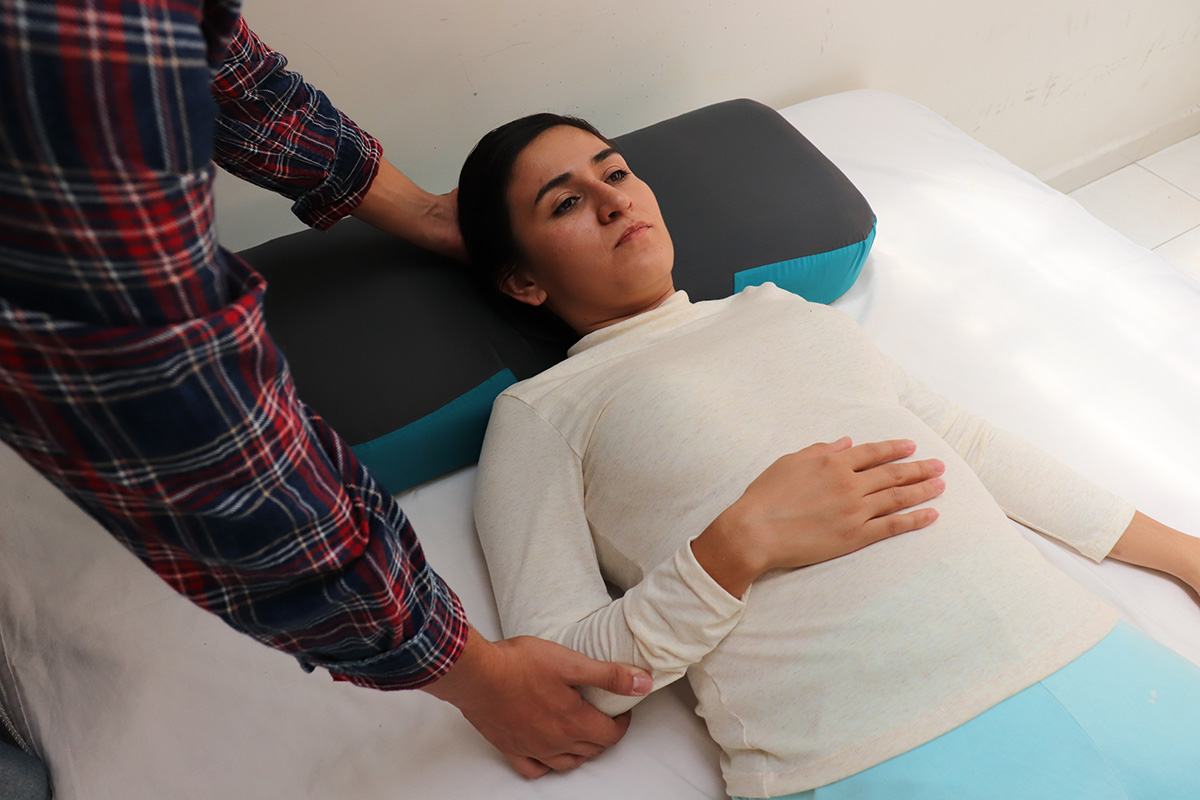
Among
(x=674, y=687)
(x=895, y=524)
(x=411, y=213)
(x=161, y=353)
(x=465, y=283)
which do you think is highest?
(x=161, y=353)

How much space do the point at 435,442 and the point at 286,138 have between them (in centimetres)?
47

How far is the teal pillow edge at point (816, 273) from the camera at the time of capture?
1.37 m

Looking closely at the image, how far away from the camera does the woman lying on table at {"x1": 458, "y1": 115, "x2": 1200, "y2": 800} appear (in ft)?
2.60

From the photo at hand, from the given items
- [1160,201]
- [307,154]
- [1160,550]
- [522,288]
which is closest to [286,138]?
[307,154]

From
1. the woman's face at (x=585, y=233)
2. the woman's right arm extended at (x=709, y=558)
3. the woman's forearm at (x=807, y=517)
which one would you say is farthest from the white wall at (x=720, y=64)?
the woman's forearm at (x=807, y=517)

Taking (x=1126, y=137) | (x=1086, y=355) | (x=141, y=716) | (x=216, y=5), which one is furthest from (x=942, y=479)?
(x=1126, y=137)

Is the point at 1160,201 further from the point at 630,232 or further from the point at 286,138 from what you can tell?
the point at 286,138

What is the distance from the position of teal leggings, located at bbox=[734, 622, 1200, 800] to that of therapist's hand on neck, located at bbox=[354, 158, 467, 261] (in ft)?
3.11

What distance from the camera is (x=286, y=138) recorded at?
1080mm

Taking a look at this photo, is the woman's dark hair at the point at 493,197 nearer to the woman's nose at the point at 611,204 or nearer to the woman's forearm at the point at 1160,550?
the woman's nose at the point at 611,204

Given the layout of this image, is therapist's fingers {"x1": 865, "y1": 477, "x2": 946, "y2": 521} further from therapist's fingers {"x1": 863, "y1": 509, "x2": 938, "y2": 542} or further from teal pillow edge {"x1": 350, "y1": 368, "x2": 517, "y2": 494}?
teal pillow edge {"x1": 350, "y1": 368, "x2": 517, "y2": 494}

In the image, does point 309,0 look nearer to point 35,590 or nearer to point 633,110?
point 633,110

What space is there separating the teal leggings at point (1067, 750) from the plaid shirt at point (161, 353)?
0.52 m

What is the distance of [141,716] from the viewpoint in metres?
1.00
